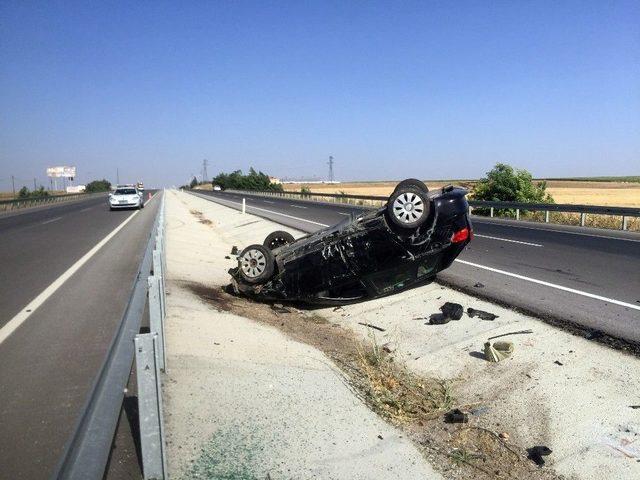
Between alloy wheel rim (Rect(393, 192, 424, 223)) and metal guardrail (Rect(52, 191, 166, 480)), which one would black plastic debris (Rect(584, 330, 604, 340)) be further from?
metal guardrail (Rect(52, 191, 166, 480))

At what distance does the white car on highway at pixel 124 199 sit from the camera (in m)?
36.3

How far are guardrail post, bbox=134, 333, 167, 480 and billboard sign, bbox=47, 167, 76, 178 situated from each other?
16604 centimetres

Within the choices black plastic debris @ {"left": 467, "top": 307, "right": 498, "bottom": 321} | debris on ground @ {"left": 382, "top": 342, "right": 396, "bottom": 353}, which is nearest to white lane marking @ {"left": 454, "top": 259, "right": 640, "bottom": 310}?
black plastic debris @ {"left": 467, "top": 307, "right": 498, "bottom": 321}

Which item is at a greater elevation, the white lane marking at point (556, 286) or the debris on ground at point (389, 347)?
the white lane marking at point (556, 286)

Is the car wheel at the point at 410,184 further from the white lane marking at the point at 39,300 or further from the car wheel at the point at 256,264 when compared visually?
the white lane marking at the point at 39,300

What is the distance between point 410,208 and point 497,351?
6.99 feet

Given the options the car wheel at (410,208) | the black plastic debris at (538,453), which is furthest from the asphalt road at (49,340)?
the car wheel at (410,208)

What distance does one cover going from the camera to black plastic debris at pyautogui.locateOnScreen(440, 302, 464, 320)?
22.1ft

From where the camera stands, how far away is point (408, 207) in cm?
678

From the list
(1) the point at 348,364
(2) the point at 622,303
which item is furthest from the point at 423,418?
(2) the point at 622,303

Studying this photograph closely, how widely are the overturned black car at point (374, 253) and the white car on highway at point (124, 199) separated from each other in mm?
30948

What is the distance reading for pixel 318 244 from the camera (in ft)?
24.4

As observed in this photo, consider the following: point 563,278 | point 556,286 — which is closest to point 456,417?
point 556,286

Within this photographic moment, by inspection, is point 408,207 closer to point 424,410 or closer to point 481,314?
point 481,314
